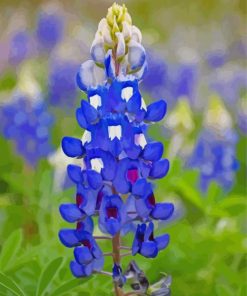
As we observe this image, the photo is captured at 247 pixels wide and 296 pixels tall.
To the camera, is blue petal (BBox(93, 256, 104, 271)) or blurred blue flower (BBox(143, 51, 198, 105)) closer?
blue petal (BBox(93, 256, 104, 271))

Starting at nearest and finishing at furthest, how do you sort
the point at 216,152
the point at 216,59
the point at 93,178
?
the point at 93,178, the point at 216,152, the point at 216,59

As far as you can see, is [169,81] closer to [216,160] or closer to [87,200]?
[216,160]

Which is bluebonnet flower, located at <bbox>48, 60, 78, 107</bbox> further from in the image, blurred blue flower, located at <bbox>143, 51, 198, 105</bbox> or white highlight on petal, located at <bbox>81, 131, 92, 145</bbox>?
white highlight on petal, located at <bbox>81, 131, 92, 145</bbox>

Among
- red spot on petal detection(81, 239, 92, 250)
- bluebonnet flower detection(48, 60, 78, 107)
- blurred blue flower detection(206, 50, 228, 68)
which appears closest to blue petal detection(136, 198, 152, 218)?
red spot on petal detection(81, 239, 92, 250)

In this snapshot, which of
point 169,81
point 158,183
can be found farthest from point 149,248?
point 169,81

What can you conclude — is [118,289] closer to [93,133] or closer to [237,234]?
[93,133]

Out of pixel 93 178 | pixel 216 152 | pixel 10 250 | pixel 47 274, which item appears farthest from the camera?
pixel 216 152

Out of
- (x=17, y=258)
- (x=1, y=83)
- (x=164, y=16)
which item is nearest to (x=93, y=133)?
(x=17, y=258)
